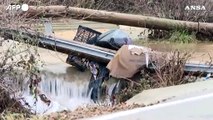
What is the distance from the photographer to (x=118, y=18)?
13.6 m

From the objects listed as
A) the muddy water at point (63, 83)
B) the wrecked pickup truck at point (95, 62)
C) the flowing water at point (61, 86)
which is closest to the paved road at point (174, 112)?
the flowing water at point (61, 86)

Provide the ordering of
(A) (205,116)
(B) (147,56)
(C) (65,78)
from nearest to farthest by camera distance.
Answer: (A) (205,116), (B) (147,56), (C) (65,78)

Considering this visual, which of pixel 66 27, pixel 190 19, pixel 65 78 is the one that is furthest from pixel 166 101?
pixel 66 27

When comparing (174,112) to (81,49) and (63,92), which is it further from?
(63,92)

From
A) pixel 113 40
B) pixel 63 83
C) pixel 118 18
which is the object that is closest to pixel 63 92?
pixel 63 83

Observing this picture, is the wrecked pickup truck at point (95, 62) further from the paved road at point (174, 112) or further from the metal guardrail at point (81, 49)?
the paved road at point (174, 112)

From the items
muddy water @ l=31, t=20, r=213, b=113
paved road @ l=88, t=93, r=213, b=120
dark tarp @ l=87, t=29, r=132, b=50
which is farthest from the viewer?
dark tarp @ l=87, t=29, r=132, b=50

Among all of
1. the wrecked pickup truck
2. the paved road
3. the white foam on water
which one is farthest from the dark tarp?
the paved road

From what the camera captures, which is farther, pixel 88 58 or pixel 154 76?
pixel 88 58

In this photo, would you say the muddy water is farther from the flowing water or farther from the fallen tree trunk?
the fallen tree trunk

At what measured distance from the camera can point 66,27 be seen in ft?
59.8

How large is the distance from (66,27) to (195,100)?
11.6 m

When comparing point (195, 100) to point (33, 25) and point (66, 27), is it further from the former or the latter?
point (66, 27)

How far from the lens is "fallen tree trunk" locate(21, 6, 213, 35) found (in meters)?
10.3
